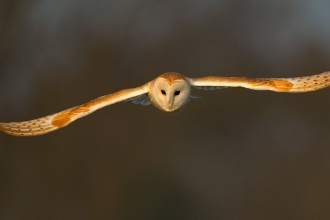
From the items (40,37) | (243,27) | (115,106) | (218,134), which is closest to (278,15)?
(243,27)

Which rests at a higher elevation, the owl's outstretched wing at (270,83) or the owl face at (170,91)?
the owl's outstretched wing at (270,83)

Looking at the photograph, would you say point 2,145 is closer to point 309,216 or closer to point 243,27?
point 243,27

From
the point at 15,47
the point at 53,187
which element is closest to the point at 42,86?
the point at 15,47

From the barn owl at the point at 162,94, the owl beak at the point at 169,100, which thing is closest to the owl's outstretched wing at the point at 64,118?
the barn owl at the point at 162,94

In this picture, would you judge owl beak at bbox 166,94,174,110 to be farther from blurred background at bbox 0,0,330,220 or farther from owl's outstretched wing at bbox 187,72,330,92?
blurred background at bbox 0,0,330,220

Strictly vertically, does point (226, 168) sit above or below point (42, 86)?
below

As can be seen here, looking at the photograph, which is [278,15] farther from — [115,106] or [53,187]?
[53,187]

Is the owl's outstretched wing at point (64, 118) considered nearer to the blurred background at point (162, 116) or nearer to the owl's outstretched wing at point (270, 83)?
the owl's outstretched wing at point (270, 83)

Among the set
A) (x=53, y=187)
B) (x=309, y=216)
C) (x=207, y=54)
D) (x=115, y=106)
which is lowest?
(x=309, y=216)
